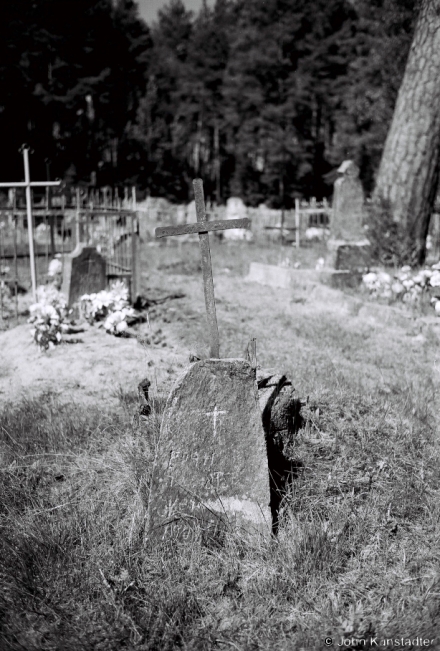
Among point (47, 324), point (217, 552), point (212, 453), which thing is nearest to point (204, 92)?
point (47, 324)

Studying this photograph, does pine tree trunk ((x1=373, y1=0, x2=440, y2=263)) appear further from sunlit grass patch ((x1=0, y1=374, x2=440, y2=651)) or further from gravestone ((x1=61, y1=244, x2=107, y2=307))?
sunlit grass patch ((x1=0, y1=374, x2=440, y2=651))

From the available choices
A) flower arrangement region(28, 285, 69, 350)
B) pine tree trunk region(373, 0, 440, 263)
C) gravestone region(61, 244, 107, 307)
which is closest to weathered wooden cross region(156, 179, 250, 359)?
flower arrangement region(28, 285, 69, 350)

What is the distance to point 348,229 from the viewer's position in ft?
35.3

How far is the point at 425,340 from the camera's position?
6.51 meters

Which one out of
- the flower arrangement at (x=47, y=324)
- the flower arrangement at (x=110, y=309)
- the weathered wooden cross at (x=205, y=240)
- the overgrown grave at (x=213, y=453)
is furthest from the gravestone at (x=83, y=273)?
the overgrown grave at (x=213, y=453)

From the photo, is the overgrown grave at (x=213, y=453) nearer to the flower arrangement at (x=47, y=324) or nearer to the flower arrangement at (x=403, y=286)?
the flower arrangement at (x=47, y=324)

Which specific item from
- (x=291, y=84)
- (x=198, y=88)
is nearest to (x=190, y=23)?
(x=198, y=88)

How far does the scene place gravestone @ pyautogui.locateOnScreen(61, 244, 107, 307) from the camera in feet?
25.1

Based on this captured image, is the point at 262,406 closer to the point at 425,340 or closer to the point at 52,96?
the point at 425,340

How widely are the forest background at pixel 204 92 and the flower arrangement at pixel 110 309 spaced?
63.1 ft

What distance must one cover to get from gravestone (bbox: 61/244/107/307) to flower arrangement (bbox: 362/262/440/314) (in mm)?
3498

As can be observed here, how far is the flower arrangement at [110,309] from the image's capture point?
6363 millimetres

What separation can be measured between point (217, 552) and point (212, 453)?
1.56 feet

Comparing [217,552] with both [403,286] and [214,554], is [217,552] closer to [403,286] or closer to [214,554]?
[214,554]
